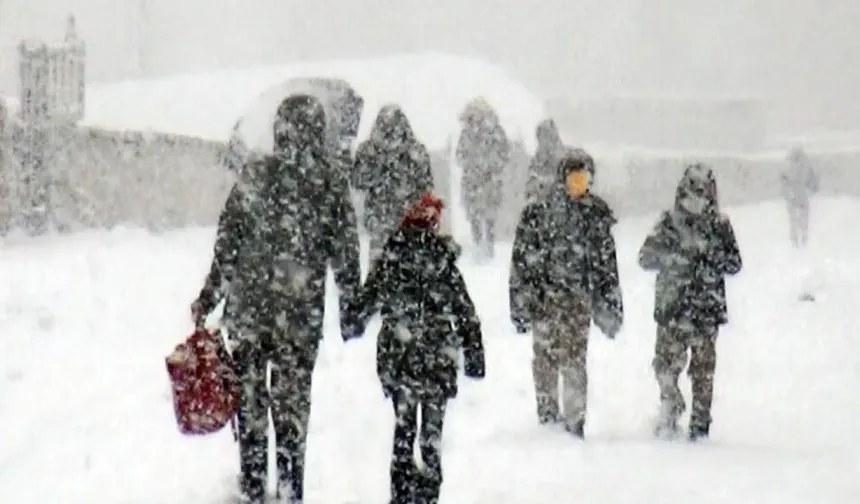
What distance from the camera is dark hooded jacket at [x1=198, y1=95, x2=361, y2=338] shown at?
5.58 meters

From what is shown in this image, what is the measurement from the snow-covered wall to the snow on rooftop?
Result: 307 cm

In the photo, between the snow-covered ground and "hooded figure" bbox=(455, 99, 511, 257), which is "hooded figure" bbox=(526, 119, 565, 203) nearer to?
"hooded figure" bbox=(455, 99, 511, 257)

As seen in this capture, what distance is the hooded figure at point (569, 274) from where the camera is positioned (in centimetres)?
789

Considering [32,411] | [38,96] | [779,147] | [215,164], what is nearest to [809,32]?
[779,147]

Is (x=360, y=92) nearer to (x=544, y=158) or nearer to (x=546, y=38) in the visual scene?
(x=544, y=158)

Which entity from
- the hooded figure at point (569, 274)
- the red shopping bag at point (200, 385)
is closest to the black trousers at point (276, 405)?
the red shopping bag at point (200, 385)

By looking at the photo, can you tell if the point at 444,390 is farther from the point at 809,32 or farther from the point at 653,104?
the point at 809,32

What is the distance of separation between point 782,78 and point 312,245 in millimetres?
41355

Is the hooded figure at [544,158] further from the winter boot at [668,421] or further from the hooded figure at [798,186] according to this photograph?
the hooded figure at [798,186]

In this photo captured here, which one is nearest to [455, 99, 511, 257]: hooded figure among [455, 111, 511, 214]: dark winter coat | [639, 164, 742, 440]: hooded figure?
[455, 111, 511, 214]: dark winter coat

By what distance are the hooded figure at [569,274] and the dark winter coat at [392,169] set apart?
10.5 feet

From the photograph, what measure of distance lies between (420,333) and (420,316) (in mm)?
74


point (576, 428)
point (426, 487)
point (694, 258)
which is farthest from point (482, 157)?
point (426, 487)

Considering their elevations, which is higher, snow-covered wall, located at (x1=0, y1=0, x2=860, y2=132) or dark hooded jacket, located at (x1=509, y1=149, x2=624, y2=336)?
snow-covered wall, located at (x1=0, y1=0, x2=860, y2=132)
